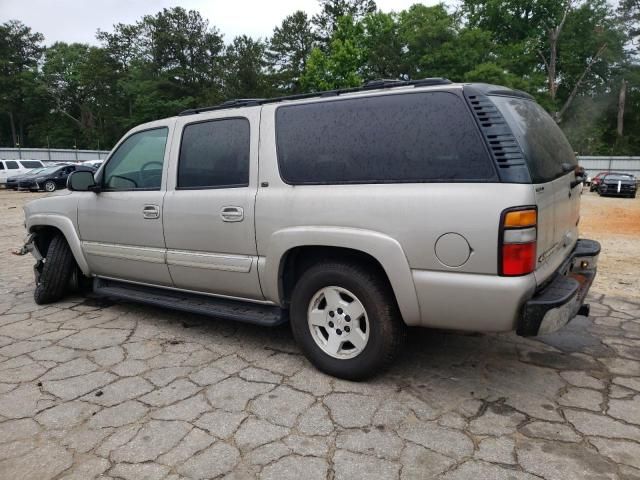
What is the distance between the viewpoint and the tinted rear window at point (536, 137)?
8.68 ft

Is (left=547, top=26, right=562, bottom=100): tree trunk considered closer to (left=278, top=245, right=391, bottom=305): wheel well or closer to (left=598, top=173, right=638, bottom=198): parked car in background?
(left=598, top=173, right=638, bottom=198): parked car in background

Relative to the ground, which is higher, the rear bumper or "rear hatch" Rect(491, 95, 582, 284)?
"rear hatch" Rect(491, 95, 582, 284)

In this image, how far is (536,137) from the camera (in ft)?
9.47

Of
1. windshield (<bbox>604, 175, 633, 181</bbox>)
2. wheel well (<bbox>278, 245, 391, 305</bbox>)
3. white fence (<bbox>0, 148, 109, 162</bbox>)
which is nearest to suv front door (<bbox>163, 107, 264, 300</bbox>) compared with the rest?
wheel well (<bbox>278, 245, 391, 305</bbox>)

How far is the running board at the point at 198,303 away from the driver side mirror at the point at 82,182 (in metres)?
0.89

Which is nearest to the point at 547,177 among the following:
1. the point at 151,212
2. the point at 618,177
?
the point at 151,212

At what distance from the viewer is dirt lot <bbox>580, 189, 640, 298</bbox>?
17.9 ft

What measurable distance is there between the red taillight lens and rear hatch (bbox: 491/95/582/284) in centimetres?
13

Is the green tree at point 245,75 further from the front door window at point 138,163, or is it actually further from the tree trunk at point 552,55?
the front door window at point 138,163

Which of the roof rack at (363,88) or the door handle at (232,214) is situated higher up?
the roof rack at (363,88)

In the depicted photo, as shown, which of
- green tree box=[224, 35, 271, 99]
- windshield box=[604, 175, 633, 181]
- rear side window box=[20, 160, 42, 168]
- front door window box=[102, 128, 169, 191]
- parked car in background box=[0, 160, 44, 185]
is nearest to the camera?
front door window box=[102, 128, 169, 191]

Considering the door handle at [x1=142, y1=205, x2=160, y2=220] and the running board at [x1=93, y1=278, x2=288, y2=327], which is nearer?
the running board at [x1=93, y1=278, x2=288, y2=327]

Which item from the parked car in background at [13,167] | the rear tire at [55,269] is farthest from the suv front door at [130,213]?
the parked car in background at [13,167]

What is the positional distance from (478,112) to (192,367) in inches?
98.6
